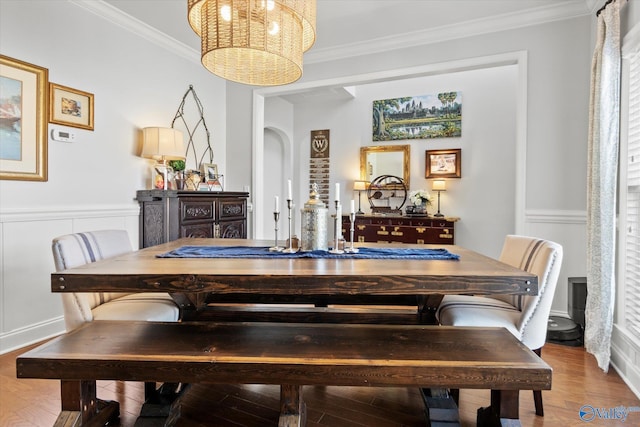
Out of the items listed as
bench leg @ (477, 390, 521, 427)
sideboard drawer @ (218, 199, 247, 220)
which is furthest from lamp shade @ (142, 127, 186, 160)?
bench leg @ (477, 390, 521, 427)

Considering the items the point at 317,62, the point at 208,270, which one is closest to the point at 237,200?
the point at 317,62

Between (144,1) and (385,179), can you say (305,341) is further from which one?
(385,179)

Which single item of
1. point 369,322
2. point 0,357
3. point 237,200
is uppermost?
point 237,200

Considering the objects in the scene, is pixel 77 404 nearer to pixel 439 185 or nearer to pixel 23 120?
pixel 23 120

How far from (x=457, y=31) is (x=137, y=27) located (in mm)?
2998

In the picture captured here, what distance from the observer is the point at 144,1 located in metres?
3.00

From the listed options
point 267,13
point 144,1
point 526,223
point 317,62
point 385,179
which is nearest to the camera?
point 267,13

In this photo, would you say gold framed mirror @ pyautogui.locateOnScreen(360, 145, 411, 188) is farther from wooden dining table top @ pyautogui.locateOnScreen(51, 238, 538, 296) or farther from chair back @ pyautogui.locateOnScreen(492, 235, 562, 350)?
wooden dining table top @ pyautogui.locateOnScreen(51, 238, 538, 296)

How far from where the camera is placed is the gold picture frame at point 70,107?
274cm

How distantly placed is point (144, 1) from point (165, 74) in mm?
835

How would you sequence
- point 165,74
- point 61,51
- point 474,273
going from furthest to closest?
1. point 165,74
2. point 61,51
3. point 474,273

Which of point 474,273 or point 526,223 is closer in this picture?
point 474,273

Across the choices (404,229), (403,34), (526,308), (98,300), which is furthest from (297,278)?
(404,229)

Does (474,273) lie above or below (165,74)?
below
